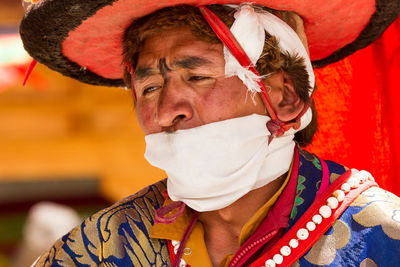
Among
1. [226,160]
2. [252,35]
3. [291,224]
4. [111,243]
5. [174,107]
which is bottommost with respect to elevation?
[111,243]

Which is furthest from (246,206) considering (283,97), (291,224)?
(283,97)

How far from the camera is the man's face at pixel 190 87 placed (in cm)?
207

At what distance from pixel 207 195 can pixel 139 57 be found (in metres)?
0.57

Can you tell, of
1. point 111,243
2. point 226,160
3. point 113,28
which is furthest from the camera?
point 113,28

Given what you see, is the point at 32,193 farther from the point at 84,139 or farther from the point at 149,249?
the point at 149,249

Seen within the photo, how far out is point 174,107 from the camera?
2.07 m

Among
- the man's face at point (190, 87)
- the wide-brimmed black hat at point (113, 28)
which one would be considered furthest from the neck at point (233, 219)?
the wide-brimmed black hat at point (113, 28)

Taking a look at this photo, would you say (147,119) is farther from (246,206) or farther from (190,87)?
(246,206)

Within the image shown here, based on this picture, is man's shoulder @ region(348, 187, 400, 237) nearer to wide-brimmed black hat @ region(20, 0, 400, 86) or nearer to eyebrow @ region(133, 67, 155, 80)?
wide-brimmed black hat @ region(20, 0, 400, 86)

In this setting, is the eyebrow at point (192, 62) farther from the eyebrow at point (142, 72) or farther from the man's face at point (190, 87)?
the eyebrow at point (142, 72)

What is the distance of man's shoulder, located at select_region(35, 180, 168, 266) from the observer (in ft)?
7.02

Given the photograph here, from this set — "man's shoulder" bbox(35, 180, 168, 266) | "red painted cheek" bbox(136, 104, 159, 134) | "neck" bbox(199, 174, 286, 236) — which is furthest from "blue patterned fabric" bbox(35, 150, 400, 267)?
"red painted cheek" bbox(136, 104, 159, 134)

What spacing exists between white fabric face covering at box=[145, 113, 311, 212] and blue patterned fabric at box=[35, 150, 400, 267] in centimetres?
17

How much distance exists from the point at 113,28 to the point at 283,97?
64 cm
